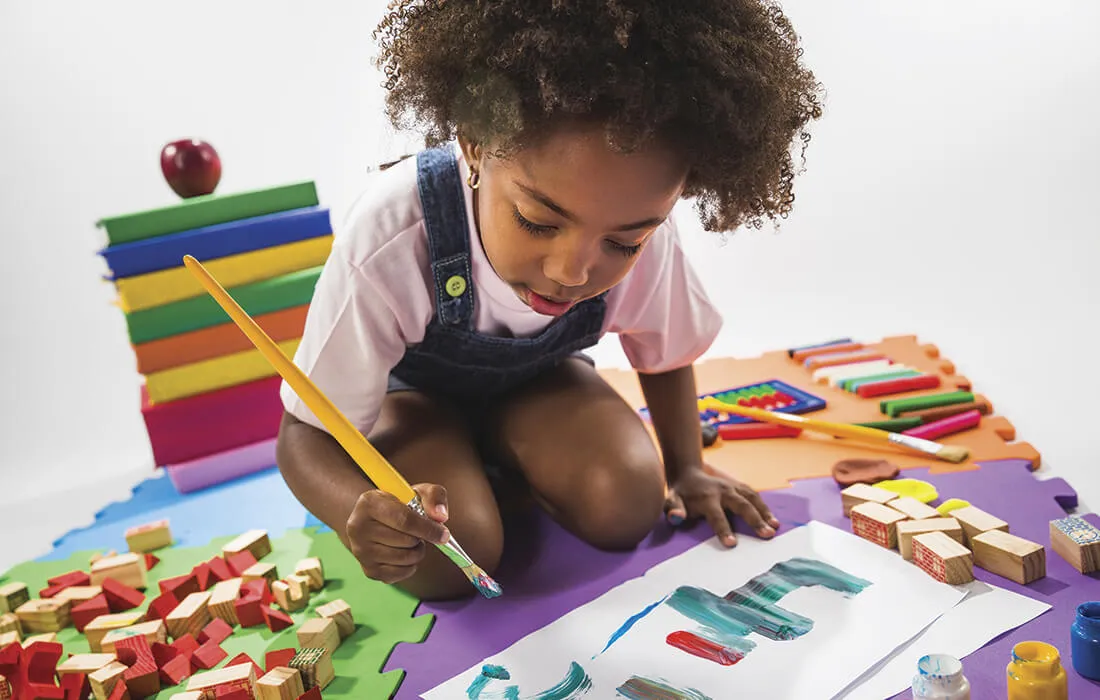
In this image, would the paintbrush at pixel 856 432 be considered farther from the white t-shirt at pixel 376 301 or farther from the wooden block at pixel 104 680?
the wooden block at pixel 104 680

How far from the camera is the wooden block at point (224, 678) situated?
1062 mm

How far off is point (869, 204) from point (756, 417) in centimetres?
103

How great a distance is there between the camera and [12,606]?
4.45 ft

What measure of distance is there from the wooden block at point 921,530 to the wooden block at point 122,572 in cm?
93

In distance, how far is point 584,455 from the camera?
1309 millimetres

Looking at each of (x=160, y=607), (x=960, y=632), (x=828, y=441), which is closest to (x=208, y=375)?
(x=160, y=607)

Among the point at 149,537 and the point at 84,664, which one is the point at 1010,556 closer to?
the point at 84,664

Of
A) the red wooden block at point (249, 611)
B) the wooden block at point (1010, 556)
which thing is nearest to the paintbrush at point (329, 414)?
the red wooden block at point (249, 611)

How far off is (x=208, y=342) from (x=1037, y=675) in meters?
1.27

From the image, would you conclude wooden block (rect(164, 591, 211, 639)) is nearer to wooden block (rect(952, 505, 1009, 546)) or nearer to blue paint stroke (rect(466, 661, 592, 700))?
blue paint stroke (rect(466, 661, 592, 700))

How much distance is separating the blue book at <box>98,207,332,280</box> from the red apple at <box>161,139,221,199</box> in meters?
0.09

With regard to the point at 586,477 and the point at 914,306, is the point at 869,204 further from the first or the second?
the point at 586,477

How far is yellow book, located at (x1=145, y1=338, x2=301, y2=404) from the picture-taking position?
1682 millimetres

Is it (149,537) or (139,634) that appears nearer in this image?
(139,634)
